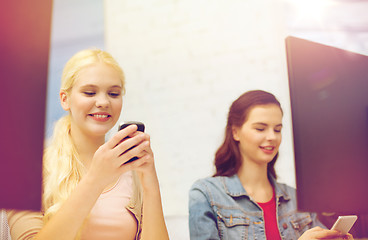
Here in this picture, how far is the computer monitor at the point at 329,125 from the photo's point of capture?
0.71 metres

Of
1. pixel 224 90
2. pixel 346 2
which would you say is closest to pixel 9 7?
pixel 224 90

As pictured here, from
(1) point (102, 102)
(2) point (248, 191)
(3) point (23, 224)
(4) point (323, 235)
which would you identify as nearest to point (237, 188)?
(2) point (248, 191)

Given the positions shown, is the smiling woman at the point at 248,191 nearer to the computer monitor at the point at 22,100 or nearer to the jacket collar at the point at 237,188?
the jacket collar at the point at 237,188

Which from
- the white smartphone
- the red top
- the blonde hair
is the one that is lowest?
the red top

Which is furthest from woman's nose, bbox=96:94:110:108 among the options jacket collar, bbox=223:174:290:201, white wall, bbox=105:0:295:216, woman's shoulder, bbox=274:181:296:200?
white wall, bbox=105:0:295:216

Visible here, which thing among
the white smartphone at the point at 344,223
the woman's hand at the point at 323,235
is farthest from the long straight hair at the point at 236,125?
the white smartphone at the point at 344,223

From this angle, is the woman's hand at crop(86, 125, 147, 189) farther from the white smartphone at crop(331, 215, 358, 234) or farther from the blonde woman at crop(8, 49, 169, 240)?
the white smartphone at crop(331, 215, 358, 234)

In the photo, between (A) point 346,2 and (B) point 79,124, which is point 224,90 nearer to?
(A) point 346,2

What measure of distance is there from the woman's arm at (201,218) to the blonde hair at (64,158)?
1.43 ft

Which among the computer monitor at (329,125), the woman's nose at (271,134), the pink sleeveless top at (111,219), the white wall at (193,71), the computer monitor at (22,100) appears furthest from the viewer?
the white wall at (193,71)

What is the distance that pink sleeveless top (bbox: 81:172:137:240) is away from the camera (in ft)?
3.16

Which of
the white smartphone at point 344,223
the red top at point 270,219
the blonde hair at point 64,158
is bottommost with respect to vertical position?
the red top at point 270,219

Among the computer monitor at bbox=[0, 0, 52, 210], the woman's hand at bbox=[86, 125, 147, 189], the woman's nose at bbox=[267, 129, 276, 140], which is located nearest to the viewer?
the computer monitor at bbox=[0, 0, 52, 210]

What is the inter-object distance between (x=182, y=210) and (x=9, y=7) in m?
1.67
